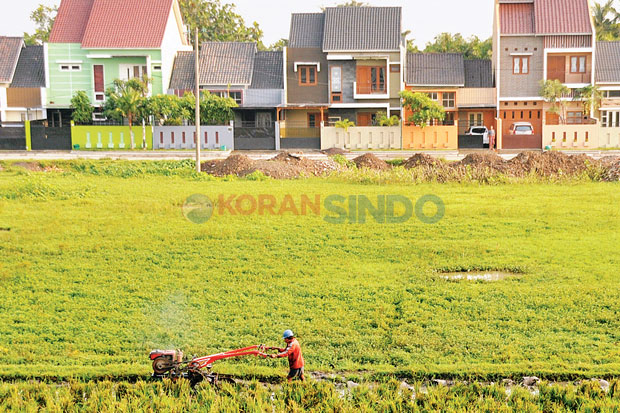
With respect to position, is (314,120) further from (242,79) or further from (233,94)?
(233,94)

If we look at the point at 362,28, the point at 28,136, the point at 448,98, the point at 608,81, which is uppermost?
the point at 362,28

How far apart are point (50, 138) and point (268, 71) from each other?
15109 mm

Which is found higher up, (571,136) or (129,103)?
(129,103)

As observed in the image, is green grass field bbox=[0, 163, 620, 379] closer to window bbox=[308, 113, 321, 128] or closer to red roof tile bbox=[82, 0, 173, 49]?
window bbox=[308, 113, 321, 128]

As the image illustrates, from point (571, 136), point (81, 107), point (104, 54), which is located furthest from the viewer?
point (104, 54)

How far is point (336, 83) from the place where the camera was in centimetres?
4884

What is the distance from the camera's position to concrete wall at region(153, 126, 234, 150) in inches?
1703

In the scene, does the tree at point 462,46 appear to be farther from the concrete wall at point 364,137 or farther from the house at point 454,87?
the concrete wall at point 364,137

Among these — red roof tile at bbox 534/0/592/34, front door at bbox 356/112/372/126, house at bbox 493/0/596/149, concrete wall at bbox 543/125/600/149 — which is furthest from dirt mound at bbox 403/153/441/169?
red roof tile at bbox 534/0/592/34

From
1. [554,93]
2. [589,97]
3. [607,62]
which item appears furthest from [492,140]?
[607,62]

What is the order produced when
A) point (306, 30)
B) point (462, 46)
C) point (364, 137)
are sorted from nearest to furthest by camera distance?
point (364, 137) < point (306, 30) < point (462, 46)

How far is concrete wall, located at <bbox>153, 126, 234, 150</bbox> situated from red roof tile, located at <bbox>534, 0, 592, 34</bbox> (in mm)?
22042

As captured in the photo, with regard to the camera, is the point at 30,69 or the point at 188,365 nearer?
the point at 188,365

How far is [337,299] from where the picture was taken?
11.9 m
